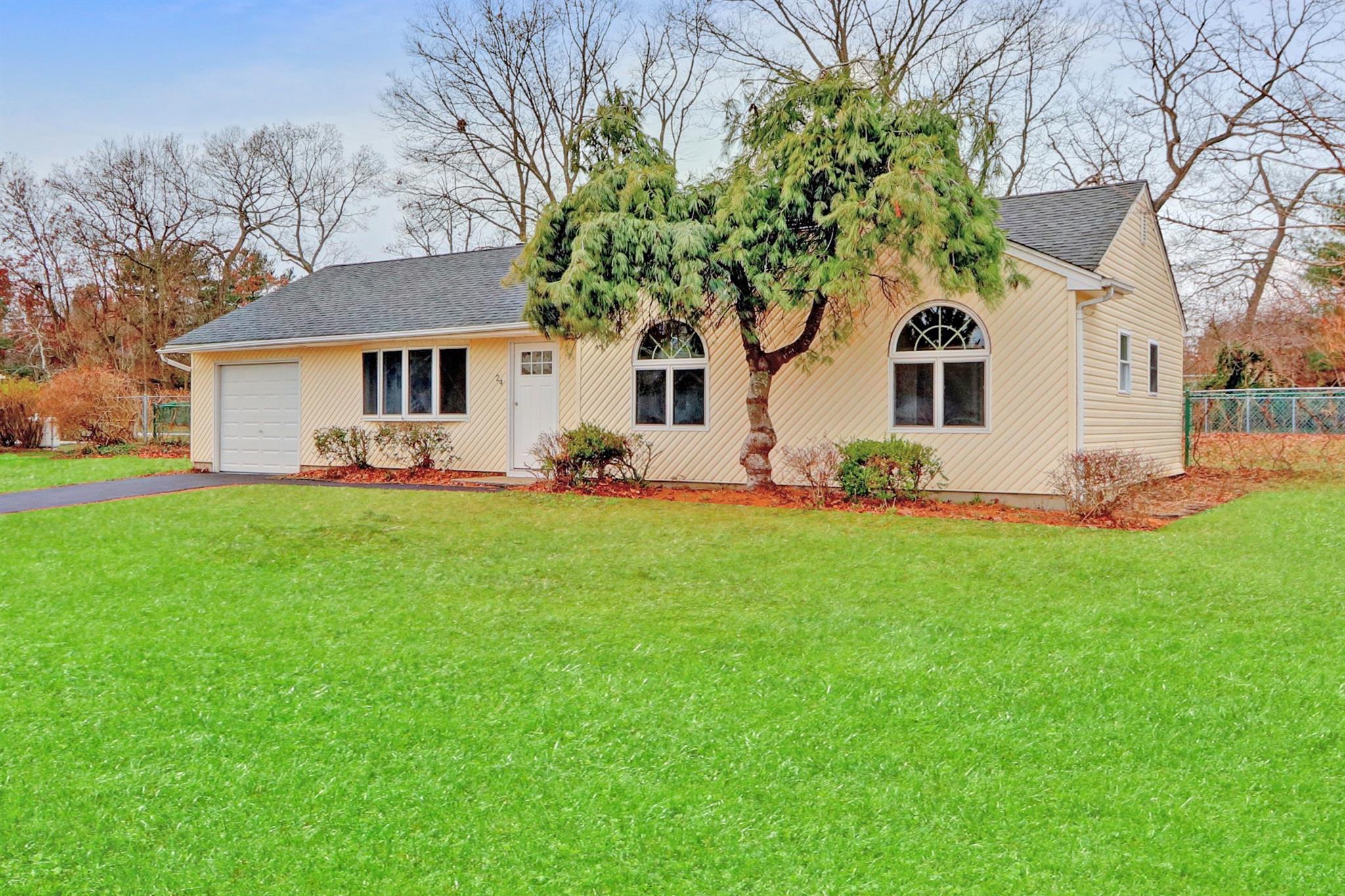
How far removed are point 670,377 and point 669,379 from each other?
31 mm

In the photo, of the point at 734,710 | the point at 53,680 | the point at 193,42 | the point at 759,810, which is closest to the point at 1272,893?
the point at 759,810

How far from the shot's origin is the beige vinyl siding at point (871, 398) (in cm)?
1062

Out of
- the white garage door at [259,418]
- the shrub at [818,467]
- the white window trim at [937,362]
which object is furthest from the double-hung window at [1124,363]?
the white garage door at [259,418]

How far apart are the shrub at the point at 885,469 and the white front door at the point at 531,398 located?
5.26m

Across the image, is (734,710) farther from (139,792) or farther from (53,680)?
(53,680)

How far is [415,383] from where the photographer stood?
1545cm

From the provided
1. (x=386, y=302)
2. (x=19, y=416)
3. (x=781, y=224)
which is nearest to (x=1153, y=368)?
(x=781, y=224)

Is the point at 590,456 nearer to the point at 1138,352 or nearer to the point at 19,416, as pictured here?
the point at 1138,352

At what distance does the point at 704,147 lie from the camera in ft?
79.5

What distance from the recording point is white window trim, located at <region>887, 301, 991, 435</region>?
10945mm

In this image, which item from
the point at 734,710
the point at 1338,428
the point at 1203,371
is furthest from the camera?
the point at 1203,371

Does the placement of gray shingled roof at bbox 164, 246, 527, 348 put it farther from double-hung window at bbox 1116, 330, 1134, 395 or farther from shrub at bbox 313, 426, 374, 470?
double-hung window at bbox 1116, 330, 1134, 395

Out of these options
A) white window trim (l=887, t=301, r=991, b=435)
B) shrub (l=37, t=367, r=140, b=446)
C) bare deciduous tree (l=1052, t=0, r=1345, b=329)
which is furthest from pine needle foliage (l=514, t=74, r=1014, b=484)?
shrub (l=37, t=367, r=140, b=446)

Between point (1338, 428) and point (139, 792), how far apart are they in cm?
2348
